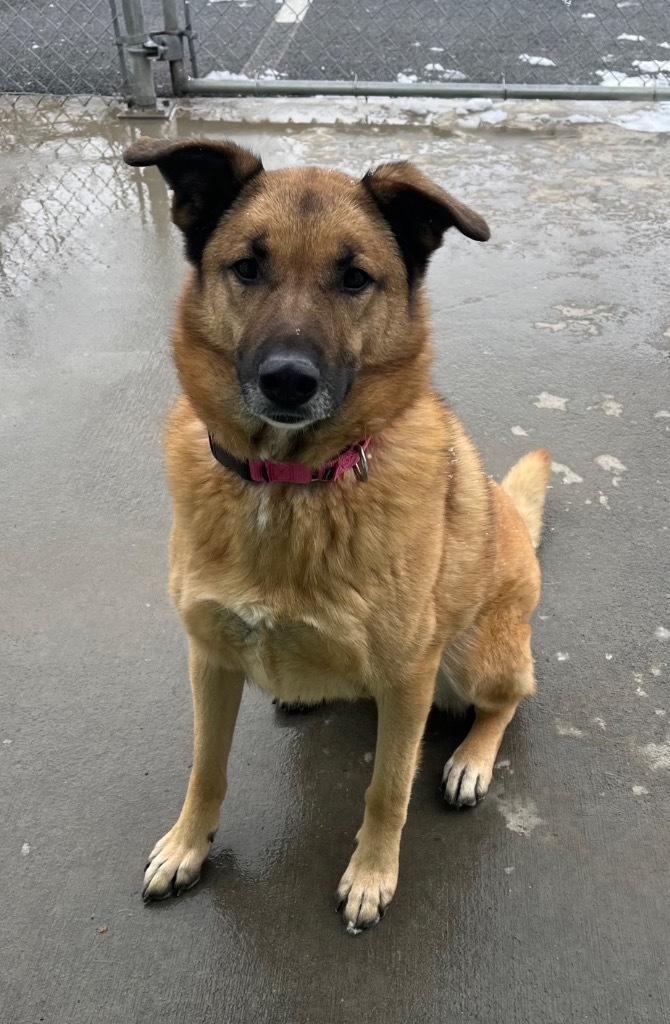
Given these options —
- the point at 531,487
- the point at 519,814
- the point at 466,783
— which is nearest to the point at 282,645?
the point at 466,783

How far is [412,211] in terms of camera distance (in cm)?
183

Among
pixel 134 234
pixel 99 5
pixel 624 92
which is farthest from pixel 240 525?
pixel 99 5

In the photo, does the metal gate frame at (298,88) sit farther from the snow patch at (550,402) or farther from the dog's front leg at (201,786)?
the dog's front leg at (201,786)

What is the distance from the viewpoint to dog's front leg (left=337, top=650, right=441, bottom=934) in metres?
1.84

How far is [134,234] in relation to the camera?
15.4 ft

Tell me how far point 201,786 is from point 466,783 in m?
0.73

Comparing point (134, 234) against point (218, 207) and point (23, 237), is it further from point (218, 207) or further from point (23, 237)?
point (218, 207)

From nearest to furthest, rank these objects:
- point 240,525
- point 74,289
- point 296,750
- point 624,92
→ point 240,525, point 296,750, point 74,289, point 624,92

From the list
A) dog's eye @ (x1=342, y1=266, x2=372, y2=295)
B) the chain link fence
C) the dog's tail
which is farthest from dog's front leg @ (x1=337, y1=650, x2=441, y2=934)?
the chain link fence

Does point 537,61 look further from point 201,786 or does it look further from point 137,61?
point 201,786

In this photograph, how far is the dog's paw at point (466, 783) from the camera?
214cm

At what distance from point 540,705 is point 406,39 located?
755cm

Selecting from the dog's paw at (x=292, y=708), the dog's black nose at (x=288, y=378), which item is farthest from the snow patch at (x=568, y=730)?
the dog's black nose at (x=288, y=378)

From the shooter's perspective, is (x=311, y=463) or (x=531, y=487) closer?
(x=311, y=463)
